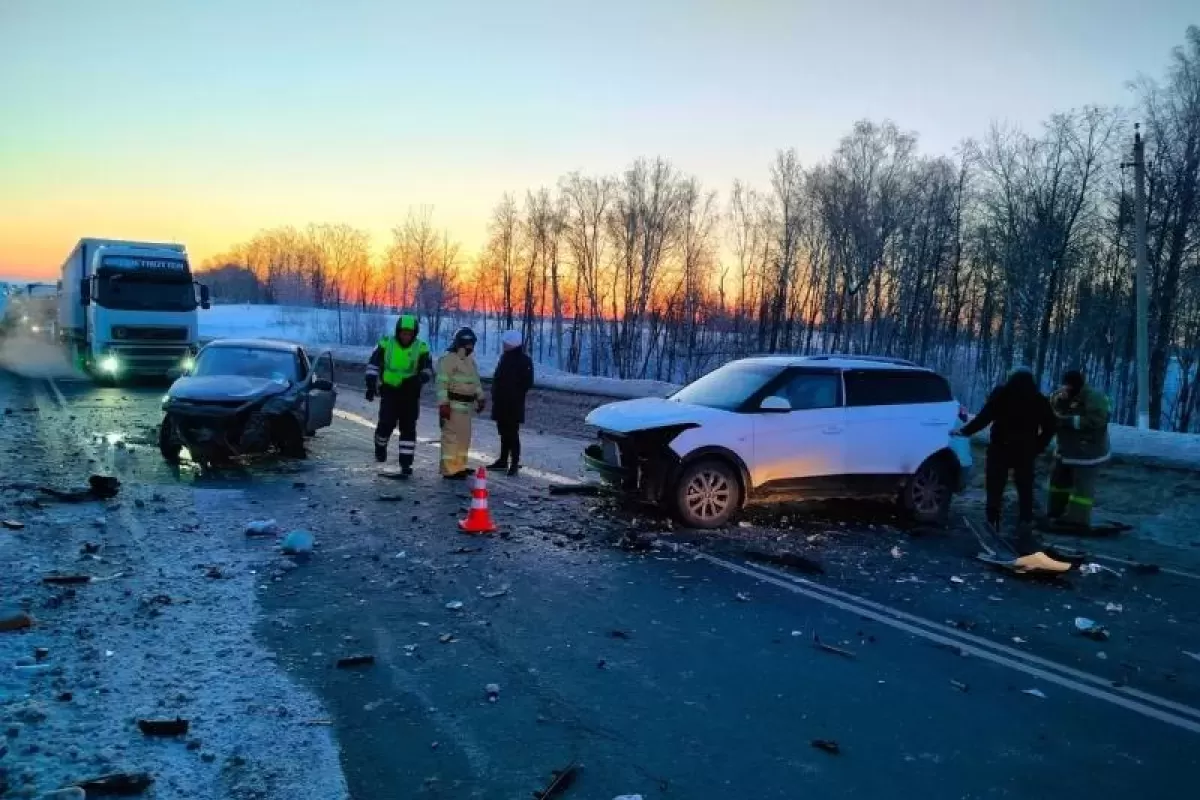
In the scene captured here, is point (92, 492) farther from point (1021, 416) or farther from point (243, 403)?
point (1021, 416)

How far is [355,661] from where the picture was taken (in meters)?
4.50

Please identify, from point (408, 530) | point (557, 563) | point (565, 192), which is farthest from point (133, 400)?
point (565, 192)

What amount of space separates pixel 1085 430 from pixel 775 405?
4.05 metres

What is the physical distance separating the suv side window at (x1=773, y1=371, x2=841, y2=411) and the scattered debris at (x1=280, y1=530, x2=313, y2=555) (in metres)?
4.88

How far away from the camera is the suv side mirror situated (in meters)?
8.35

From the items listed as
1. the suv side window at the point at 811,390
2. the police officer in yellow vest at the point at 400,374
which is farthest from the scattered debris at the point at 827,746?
the police officer in yellow vest at the point at 400,374

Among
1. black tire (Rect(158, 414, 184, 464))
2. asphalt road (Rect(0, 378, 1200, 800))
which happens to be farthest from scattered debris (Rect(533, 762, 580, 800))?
A: black tire (Rect(158, 414, 184, 464))

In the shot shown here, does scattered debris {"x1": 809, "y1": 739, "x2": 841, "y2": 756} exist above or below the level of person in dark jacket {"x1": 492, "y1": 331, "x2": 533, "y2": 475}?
below

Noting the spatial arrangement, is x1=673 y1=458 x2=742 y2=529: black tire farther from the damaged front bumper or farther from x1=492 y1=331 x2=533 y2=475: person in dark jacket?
x1=492 y1=331 x2=533 y2=475: person in dark jacket

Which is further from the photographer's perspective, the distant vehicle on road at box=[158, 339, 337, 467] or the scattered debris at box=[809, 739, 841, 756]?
the distant vehicle on road at box=[158, 339, 337, 467]

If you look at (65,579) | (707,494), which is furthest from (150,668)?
(707,494)

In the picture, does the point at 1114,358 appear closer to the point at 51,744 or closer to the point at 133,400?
the point at 133,400

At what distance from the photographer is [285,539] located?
6.84 metres

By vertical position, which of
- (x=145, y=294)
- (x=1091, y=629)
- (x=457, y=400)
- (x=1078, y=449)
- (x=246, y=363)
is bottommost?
(x=1091, y=629)
